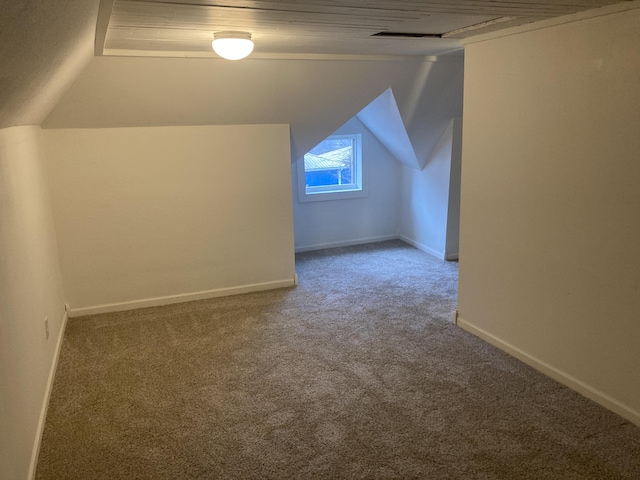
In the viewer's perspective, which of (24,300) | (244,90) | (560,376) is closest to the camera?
(24,300)

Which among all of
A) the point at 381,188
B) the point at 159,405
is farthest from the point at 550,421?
the point at 381,188

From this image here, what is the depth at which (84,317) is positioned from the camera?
378 cm

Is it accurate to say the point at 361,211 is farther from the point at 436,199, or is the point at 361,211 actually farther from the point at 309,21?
the point at 309,21

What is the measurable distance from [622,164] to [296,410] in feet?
6.19

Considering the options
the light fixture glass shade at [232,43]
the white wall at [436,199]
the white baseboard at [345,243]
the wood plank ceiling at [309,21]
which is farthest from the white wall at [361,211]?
the light fixture glass shade at [232,43]

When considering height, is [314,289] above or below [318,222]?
below

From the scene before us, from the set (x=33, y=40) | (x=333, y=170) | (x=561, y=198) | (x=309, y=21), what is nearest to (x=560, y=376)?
(x=561, y=198)

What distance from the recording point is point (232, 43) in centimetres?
241

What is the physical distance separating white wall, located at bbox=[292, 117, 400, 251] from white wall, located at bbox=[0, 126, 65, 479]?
2635mm

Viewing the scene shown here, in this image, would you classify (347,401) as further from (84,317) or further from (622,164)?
(84,317)

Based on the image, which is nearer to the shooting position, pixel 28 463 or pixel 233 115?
pixel 28 463

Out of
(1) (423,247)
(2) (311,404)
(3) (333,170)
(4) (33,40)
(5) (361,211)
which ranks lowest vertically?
(2) (311,404)

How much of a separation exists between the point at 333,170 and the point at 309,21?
341cm

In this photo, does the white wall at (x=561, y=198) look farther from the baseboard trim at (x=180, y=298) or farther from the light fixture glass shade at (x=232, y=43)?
the baseboard trim at (x=180, y=298)
